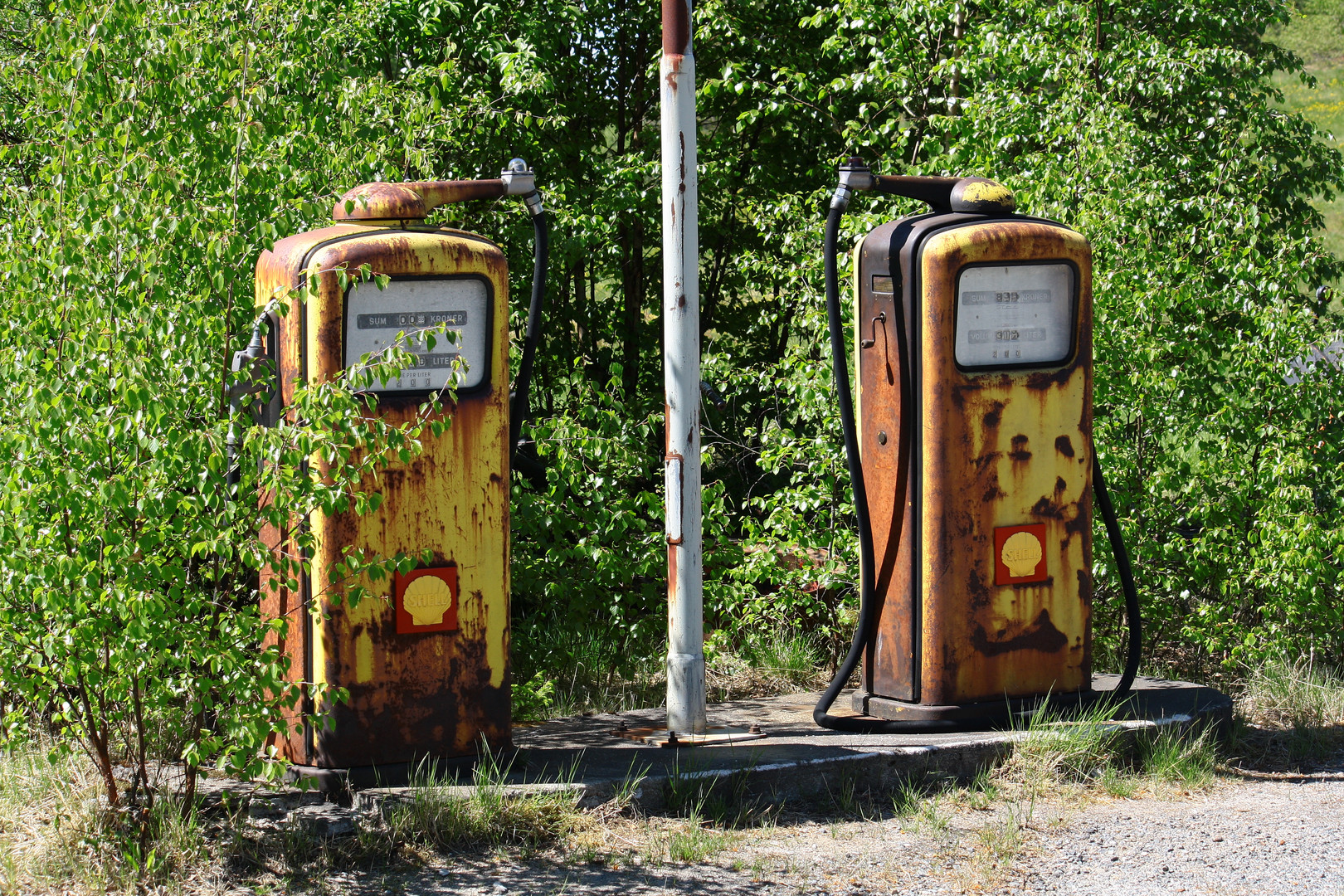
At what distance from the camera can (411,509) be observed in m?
4.05

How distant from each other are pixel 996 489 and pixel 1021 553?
0.82ft

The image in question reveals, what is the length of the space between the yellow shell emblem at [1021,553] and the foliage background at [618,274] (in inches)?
47.5

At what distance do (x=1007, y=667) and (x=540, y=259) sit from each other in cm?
212

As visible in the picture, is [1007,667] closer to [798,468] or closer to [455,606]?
[455,606]

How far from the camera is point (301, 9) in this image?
4.86m

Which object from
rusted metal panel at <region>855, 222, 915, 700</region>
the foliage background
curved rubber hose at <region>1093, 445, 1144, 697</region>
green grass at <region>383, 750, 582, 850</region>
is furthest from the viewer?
curved rubber hose at <region>1093, 445, 1144, 697</region>

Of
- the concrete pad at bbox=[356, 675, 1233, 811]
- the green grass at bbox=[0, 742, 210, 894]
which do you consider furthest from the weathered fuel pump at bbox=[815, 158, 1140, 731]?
the green grass at bbox=[0, 742, 210, 894]

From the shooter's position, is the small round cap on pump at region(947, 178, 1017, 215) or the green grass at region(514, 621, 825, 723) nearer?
the small round cap on pump at region(947, 178, 1017, 215)

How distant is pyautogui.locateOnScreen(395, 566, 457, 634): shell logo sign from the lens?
13.4 ft

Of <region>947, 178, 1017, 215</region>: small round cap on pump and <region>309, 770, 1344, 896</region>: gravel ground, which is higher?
<region>947, 178, 1017, 215</region>: small round cap on pump

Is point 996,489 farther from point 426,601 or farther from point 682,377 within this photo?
point 426,601

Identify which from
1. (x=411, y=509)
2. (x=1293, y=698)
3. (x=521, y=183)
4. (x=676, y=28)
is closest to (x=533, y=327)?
(x=521, y=183)

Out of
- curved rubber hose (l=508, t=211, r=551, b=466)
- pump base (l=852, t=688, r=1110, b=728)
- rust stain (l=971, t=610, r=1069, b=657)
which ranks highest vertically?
curved rubber hose (l=508, t=211, r=551, b=466)

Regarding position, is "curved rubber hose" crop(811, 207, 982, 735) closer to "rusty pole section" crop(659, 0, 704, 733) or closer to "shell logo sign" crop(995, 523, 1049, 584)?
"shell logo sign" crop(995, 523, 1049, 584)
